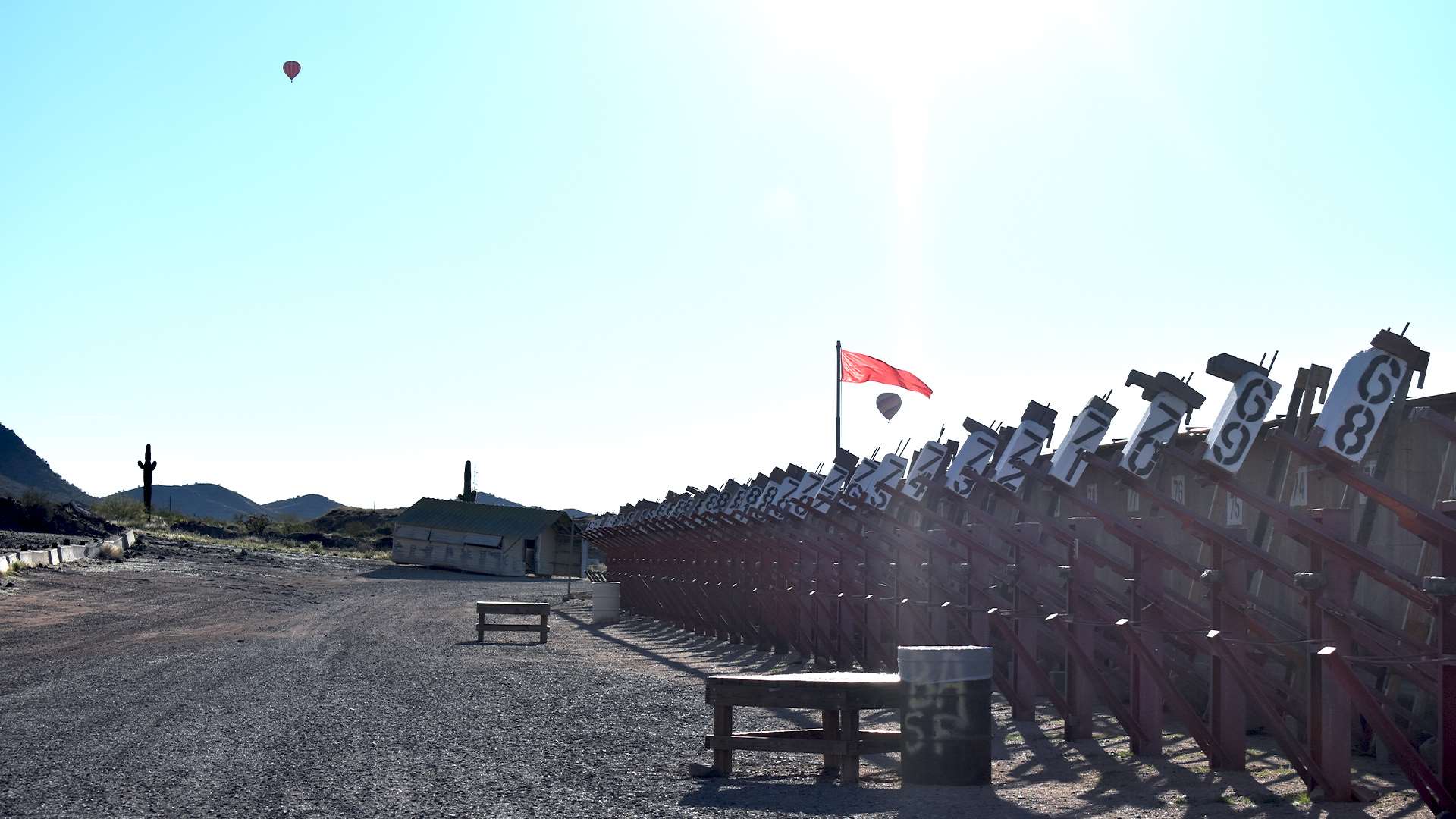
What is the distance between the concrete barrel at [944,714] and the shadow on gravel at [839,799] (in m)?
0.14

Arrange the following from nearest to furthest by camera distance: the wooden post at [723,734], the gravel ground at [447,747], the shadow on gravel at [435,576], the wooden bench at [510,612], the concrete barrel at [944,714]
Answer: the gravel ground at [447,747] → the concrete barrel at [944,714] → the wooden post at [723,734] → the wooden bench at [510,612] → the shadow on gravel at [435,576]

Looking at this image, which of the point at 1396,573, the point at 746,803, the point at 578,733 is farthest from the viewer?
the point at 578,733

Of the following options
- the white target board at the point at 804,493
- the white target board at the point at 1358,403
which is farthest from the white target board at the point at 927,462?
the white target board at the point at 1358,403

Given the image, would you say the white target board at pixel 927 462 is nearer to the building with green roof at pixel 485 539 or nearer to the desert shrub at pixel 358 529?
the building with green roof at pixel 485 539

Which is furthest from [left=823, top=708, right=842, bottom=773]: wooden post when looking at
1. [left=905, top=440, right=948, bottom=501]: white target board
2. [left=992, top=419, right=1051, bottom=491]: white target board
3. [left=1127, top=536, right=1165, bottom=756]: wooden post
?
[left=905, top=440, right=948, bottom=501]: white target board

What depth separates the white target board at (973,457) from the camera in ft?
53.3

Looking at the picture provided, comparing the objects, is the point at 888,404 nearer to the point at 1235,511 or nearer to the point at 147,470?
the point at 1235,511

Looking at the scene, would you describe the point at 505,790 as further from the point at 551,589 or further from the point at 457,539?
the point at 457,539

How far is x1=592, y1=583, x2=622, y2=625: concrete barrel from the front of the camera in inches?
1645

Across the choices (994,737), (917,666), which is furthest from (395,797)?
(994,737)

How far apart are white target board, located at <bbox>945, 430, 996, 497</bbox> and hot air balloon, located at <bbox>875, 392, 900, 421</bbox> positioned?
19.9m

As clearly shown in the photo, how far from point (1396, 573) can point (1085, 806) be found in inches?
107

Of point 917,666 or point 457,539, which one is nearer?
point 917,666

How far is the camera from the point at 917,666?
1093cm
